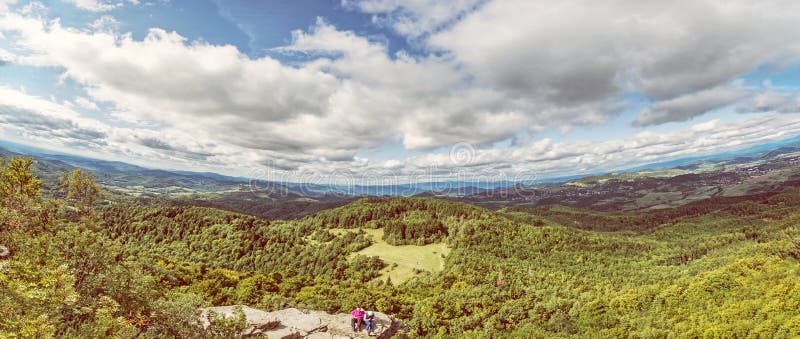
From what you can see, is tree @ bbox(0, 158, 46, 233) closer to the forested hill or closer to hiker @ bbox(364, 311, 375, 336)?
the forested hill

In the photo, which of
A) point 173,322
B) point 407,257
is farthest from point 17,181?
point 407,257

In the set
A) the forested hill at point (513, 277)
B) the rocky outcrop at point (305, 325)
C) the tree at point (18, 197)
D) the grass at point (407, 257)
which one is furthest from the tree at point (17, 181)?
the grass at point (407, 257)

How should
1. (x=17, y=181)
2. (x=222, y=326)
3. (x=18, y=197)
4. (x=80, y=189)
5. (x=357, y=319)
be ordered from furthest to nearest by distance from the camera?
(x=80, y=189) < (x=17, y=181) < (x=18, y=197) < (x=357, y=319) < (x=222, y=326)

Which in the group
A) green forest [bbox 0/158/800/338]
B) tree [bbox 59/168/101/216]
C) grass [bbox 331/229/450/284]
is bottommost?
grass [bbox 331/229/450/284]

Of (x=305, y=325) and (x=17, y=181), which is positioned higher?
(x=17, y=181)

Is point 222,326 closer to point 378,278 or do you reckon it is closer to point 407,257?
point 378,278

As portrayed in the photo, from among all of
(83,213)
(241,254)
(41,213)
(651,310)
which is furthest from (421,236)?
(41,213)

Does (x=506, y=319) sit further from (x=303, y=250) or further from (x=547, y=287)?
(x=303, y=250)

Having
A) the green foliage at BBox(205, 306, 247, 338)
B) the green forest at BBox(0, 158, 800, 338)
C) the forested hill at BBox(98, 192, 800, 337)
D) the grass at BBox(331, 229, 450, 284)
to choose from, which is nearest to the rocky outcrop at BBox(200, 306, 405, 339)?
the green forest at BBox(0, 158, 800, 338)
